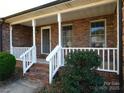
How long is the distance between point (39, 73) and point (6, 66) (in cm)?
156

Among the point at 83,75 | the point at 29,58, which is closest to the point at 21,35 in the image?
the point at 29,58

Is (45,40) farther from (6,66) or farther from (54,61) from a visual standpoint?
(54,61)

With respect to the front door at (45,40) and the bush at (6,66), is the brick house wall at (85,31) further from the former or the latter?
the bush at (6,66)

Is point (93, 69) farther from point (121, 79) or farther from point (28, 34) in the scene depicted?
point (28, 34)

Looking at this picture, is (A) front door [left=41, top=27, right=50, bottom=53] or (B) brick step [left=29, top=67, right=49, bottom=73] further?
(A) front door [left=41, top=27, right=50, bottom=53]

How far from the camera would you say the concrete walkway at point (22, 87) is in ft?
23.4

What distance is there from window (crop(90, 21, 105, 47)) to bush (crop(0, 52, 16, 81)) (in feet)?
14.2

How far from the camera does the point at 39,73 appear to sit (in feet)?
27.5

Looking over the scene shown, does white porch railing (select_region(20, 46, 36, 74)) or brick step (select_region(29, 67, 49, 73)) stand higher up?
white porch railing (select_region(20, 46, 36, 74))

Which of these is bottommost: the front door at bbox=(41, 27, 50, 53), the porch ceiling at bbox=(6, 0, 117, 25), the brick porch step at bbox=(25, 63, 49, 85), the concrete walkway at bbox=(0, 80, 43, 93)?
the concrete walkway at bbox=(0, 80, 43, 93)

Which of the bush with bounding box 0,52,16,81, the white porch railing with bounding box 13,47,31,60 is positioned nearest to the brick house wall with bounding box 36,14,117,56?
the white porch railing with bounding box 13,47,31,60

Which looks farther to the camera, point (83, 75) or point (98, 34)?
point (98, 34)

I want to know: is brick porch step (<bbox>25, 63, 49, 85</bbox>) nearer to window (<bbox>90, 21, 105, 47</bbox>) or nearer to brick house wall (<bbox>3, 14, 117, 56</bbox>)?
brick house wall (<bbox>3, 14, 117, 56</bbox>)

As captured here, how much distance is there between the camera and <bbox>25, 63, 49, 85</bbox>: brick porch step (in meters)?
7.89
